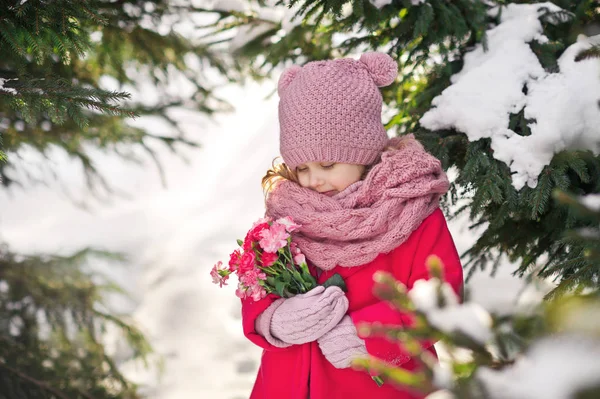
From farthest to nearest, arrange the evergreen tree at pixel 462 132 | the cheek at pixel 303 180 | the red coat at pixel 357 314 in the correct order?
the cheek at pixel 303 180 → the evergreen tree at pixel 462 132 → the red coat at pixel 357 314

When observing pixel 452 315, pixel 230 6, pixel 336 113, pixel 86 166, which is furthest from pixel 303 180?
pixel 86 166

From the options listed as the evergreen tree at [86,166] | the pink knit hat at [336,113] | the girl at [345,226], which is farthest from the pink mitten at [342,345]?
the evergreen tree at [86,166]

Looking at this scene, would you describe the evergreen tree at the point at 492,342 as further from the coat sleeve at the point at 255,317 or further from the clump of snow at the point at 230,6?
the clump of snow at the point at 230,6

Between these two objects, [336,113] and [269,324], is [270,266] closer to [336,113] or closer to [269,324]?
[269,324]

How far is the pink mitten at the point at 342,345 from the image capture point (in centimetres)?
194

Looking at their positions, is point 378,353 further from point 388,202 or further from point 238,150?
point 238,150

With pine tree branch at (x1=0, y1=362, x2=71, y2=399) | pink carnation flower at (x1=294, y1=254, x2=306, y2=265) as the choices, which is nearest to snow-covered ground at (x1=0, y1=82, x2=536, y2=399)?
pine tree branch at (x1=0, y1=362, x2=71, y2=399)

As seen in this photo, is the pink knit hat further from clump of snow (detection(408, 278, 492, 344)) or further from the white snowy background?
clump of snow (detection(408, 278, 492, 344))

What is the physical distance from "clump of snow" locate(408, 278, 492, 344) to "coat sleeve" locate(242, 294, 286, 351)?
110 centimetres

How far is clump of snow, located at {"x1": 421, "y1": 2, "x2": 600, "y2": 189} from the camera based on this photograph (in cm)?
210

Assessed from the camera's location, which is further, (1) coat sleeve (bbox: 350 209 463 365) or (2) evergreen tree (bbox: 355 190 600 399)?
(1) coat sleeve (bbox: 350 209 463 365)

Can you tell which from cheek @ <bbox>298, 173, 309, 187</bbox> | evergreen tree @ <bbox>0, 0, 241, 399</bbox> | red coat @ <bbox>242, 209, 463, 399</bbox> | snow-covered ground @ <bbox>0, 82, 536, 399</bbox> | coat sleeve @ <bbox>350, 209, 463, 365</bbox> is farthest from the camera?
snow-covered ground @ <bbox>0, 82, 536, 399</bbox>

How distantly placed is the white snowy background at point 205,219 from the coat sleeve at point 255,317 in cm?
75

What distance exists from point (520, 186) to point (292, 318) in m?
1.06
